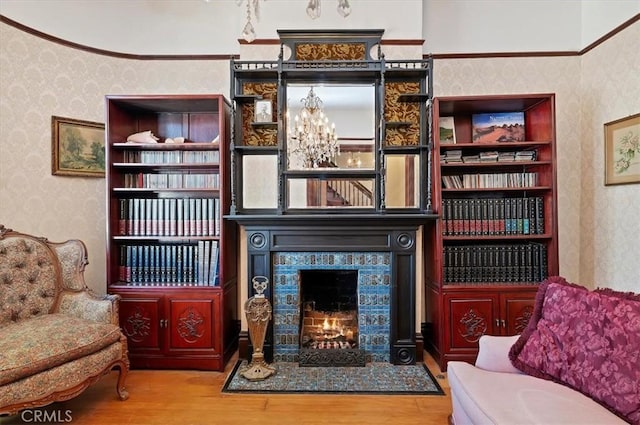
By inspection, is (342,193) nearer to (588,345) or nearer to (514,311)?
(514,311)

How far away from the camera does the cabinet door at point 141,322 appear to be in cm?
296

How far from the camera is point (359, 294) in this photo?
308 centimetres

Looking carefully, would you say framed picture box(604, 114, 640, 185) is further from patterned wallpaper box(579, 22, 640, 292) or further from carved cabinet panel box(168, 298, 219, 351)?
carved cabinet panel box(168, 298, 219, 351)

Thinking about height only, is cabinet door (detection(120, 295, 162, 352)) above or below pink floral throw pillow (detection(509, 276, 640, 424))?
below

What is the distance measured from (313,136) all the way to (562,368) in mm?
2449

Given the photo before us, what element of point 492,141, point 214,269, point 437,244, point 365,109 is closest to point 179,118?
point 214,269

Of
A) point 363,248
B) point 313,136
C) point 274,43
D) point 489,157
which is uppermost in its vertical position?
point 274,43

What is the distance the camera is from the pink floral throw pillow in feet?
4.91

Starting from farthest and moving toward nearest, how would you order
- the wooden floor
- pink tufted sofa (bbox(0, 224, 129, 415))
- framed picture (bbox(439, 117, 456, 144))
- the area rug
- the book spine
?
framed picture (bbox(439, 117, 456, 144)) < the book spine < the area rug < the wooden floor < pink tufted sofa (bbox(0, 224, 129, 415))

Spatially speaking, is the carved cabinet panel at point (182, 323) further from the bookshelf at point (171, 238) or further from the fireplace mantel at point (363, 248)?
the fireplace mantel at point (363, 248)

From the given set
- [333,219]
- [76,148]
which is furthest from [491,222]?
[76,148]

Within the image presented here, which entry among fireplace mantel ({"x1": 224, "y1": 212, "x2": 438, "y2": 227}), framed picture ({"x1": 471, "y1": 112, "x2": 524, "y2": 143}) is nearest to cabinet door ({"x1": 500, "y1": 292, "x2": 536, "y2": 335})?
fireplace mantel ({"x1": 224, "y1": 212, "x2": 438, "y2": 227})

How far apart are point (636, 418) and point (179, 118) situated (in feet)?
12.5

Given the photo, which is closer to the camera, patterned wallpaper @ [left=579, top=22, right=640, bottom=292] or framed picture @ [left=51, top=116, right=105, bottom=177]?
patterned wallpaper @ [left=579, top=22, right=640, bottom=292]
